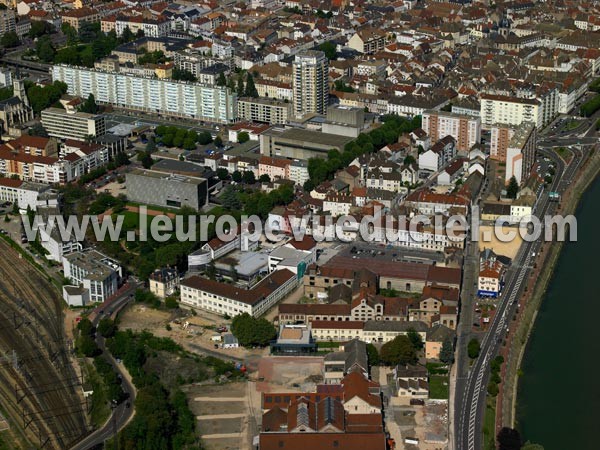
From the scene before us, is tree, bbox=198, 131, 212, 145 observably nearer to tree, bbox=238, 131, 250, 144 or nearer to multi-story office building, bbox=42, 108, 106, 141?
tree, bbox=238, 131, 250, 144

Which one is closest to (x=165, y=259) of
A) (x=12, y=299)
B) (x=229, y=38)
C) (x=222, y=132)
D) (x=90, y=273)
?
(x=90, y=273)

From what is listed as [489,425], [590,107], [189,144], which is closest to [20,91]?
[189,144]

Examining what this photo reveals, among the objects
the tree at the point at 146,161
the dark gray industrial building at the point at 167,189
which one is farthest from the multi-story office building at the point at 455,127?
the tree at the point at 146,161

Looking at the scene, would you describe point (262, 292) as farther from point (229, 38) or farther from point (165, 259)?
point (229, 38)

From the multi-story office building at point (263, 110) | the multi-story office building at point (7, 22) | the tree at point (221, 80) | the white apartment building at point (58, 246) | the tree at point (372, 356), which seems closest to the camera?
the tree at point (372, 356)

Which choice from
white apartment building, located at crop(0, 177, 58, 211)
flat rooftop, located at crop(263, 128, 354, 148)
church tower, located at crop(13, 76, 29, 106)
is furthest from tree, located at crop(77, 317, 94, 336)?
church tower, located at crop(13, 76, 29, 106)

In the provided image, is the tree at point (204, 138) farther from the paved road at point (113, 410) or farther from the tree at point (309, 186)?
the paved road at point (113, 410)
